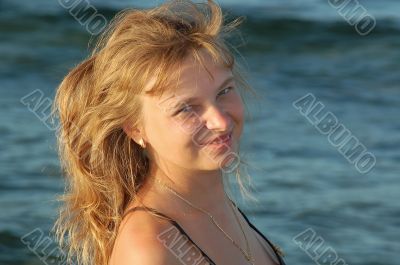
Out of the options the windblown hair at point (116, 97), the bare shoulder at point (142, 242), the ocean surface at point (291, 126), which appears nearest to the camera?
the bare shoulder at point (142, 242)

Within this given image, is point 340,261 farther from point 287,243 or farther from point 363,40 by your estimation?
point 363,40

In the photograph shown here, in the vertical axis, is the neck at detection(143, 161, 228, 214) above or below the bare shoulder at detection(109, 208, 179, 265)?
above

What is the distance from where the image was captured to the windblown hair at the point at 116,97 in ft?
9.25

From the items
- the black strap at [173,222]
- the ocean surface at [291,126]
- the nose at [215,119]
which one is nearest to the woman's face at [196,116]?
the nose at [215,119]

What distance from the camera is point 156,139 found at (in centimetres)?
284

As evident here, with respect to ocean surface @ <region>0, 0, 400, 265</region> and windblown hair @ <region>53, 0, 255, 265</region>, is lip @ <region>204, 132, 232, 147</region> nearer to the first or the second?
windblown hair @ <region>53, 0, 255, 265</region>

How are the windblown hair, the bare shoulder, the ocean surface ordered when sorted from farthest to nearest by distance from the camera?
the ocean surface
the windblown hair
the bare shoulder

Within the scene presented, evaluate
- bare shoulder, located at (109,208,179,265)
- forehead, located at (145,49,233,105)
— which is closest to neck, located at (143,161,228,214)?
bare shoulder, located at (109,208,179,265)

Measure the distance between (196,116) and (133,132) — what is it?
8.5 inches

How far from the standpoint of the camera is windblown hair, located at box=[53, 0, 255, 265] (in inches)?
111

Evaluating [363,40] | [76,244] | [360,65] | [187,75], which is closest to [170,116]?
[187,75]

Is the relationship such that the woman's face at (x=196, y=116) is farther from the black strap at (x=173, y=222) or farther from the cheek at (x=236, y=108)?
the black strap at (x=173, y=222)

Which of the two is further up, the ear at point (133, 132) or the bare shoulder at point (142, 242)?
the ear at point (133, 132)

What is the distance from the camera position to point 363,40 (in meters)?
10.1
